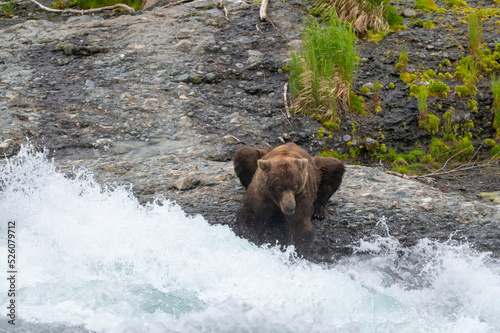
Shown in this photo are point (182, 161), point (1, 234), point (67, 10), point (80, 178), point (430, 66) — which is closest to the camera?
point (1, 234)

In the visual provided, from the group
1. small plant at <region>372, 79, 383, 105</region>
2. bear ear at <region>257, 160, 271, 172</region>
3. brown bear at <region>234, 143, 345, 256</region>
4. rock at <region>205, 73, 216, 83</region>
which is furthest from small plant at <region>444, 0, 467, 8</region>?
bear ear at <region>257, 160, 271, 172</region>

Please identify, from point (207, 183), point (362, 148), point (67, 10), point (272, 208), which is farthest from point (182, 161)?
point (67, 10)

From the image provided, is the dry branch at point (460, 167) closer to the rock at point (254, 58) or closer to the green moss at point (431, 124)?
the green moss at point (431, 124)

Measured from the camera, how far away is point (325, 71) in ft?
28.9

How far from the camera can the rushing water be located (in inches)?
180

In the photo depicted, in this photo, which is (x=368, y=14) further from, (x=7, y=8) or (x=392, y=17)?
(x=7, y=8)

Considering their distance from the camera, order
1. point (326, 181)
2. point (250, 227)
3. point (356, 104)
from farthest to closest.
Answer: point (356, 104)
point (326, 181)
point (250, 227)

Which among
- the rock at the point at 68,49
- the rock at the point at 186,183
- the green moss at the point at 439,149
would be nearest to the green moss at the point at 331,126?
the green moss at the point at 439,149

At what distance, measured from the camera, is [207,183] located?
6.99 metres

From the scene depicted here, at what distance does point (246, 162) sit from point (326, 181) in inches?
36.3

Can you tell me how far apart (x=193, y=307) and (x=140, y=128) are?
172 inches

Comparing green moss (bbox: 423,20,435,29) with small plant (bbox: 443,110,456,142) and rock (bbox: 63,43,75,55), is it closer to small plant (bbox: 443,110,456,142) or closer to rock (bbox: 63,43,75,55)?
small plant (bbox: 443,110,456,142)

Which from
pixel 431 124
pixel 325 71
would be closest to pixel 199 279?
pixel 325 71

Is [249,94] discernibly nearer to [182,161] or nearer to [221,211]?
[182,161]
